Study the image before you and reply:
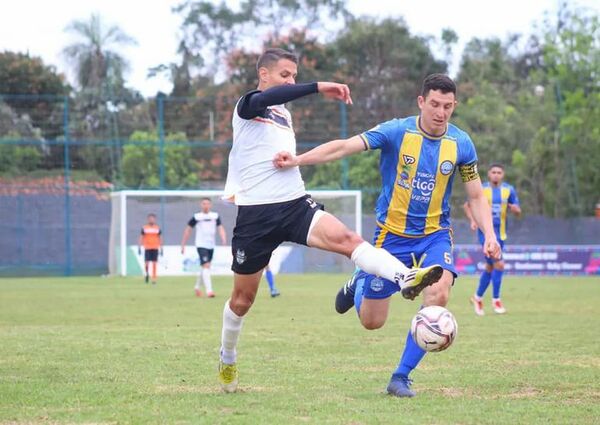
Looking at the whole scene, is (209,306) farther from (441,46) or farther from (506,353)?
(441,46)

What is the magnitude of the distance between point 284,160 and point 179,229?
2744cm

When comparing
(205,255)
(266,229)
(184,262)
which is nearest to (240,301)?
(266,229)

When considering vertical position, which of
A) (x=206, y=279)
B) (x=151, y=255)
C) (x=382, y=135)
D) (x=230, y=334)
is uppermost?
(x=382, y=135)

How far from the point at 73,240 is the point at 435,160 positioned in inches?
1107

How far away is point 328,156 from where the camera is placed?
24.3ft

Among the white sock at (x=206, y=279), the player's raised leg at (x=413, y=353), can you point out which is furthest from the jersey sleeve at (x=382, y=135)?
the white sock at (x=206, y=279)

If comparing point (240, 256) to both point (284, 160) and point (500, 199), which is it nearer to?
point (284, 160)

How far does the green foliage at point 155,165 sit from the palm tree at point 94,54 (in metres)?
14.8

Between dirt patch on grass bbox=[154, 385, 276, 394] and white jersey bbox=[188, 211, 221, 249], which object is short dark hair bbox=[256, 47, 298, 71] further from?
white jersey bbox=[188, 211, 221, 249]

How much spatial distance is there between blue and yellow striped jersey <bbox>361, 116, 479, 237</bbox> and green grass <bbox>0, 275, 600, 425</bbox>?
1.23 metres

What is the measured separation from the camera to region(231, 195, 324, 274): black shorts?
24.1 feet

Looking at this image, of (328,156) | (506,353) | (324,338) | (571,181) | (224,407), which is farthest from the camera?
(571,181)

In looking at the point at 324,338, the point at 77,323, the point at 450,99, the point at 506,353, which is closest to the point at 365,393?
the point at 450,99

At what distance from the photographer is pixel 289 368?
909cm
